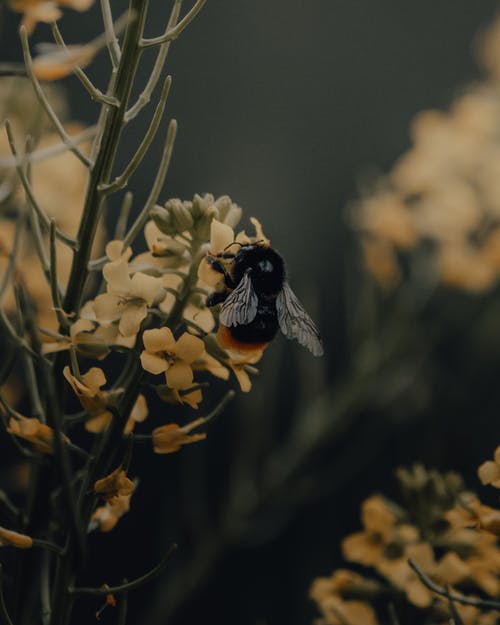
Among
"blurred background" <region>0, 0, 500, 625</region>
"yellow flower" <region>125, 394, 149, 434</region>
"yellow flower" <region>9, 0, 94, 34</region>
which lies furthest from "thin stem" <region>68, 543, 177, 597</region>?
"blurred background" <region>0, 0, 500, 625</region>

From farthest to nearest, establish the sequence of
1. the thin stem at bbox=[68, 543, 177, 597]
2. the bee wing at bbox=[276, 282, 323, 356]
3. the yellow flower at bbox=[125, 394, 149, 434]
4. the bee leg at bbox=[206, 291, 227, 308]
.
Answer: the bee wing at bbox=[276, 282, 323, 356]
the bee leg at bbox=[206, 291, 227, 308]
the yellow flower at bbox=[125, 394, 149, 434]
the thin stem at bbox=[68, 543, 177, 597]

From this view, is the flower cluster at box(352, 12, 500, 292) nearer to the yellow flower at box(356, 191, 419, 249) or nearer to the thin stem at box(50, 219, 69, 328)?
the yellow flower at box(356, 191, 419, 249)

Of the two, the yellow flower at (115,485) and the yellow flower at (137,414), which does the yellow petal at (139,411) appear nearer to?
the yellow flower at (137,414)

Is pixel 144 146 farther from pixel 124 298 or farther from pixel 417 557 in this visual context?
pixel 417 557

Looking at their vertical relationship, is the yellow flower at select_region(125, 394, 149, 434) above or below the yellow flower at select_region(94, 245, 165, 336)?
below

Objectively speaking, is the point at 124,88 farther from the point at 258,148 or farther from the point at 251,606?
the point at 258,148

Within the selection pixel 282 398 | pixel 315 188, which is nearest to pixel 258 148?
pixel 315 188
